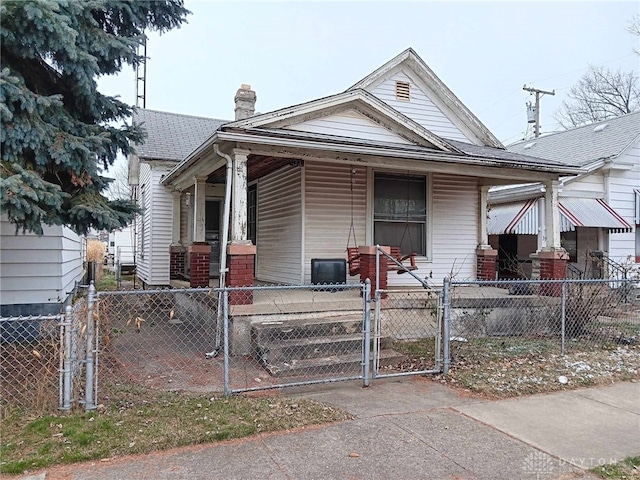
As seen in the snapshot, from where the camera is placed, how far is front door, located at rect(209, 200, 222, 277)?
12.8 meters

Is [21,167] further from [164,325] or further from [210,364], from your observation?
[164,325]

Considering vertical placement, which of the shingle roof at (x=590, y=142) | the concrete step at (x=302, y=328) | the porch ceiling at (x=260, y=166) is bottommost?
the concrete step at (x=302, y=328)

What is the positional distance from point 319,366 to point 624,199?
11.3m

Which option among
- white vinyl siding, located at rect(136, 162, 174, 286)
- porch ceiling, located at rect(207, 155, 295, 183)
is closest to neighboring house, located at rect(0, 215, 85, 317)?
porch ceiling, located at rect(207, 155, 295, 183)

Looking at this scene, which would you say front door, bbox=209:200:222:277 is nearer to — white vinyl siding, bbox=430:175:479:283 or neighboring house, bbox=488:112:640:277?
white vinyl siding, bbox=430:175:479:283

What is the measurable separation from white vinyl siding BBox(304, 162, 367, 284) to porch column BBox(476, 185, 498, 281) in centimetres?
291

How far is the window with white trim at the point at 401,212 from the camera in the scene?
30.5ft

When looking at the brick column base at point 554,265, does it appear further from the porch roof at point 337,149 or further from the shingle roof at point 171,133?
the shingle roof at point 171,133

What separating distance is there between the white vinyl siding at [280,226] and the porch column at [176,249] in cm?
241

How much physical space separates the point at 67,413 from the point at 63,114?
314cm

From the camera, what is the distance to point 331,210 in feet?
29.4

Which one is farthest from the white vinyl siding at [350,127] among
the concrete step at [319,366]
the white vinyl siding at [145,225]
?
the white vinyl siding at [145,225]

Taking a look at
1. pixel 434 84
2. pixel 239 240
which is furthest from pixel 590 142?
pixel 239 240

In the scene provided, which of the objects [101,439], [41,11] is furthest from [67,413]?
[41,11]
